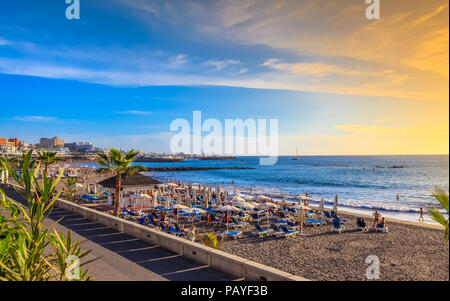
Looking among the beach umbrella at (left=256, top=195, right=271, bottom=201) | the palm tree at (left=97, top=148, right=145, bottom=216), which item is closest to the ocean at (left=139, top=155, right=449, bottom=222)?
the beach umbrella at (left=256, top=195, right=271, bottom=201)

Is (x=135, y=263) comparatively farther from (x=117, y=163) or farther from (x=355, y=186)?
(x=355, y=186)

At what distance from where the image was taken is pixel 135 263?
266 inches

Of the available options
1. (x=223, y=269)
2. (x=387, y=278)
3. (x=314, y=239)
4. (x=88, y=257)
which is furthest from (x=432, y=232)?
(x=88, y=257)

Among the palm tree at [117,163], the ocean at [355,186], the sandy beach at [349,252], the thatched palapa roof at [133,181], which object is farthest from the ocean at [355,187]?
the thatched palapa roof at [133,181]

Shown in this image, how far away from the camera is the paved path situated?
6039 millimetres

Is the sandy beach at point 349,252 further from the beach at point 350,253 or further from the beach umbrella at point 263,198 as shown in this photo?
the beach umbrella at point 263,198

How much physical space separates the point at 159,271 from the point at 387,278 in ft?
25.2

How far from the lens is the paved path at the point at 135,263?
19.8 feet

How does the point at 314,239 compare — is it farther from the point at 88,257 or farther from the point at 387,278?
the point at 88,257

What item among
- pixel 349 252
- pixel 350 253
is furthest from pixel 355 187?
pixel 350 253

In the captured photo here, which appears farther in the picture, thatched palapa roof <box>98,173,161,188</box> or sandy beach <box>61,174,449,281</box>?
thatched palapa roof <box>98,173,161,188</box>

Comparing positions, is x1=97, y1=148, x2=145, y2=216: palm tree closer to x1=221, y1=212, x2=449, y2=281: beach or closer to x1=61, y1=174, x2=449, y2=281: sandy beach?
x1=61, y1=174, x2=449, y2=281: sandy beach

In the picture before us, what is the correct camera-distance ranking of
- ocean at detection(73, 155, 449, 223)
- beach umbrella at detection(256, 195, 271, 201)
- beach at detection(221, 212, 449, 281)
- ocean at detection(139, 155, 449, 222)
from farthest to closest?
ocean at detection(139, 155, 449, 222)
ocean at detection(73, 155, 449, 223)
beach umbrella at detection(256, 195, 271, 201)
beach at detection(221, 212, 449, 281)
